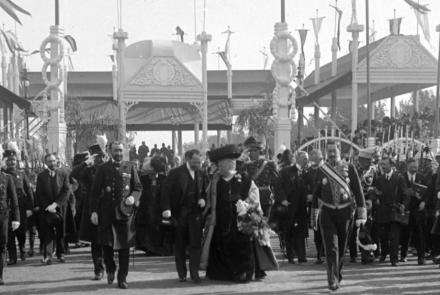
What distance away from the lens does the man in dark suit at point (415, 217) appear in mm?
13555

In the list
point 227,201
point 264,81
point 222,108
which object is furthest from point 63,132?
point 264,81

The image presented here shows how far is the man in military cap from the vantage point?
12.6 metres

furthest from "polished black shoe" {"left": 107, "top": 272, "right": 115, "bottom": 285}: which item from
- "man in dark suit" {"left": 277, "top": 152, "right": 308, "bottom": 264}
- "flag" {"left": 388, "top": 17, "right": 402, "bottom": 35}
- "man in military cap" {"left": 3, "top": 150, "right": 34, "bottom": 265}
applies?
"flag" {"left": 388, "top": 17, "right": 402, "bottom": 35}

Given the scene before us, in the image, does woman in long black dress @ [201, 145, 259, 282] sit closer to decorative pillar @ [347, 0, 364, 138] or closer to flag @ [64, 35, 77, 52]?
decorative pillar @ [347, 0, 364, 138]

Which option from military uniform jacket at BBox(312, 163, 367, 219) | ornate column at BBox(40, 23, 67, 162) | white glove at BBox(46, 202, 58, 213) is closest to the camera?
military uniform jacket at BBox(312, 163, 367, 219)

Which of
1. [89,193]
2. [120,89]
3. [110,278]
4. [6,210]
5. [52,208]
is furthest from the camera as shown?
[120,89]

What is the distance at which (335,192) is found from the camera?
10.5m

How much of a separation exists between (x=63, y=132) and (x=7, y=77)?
83.8 feet

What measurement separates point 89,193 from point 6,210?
133 cm

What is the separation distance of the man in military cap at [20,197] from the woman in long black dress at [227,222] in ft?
9.68

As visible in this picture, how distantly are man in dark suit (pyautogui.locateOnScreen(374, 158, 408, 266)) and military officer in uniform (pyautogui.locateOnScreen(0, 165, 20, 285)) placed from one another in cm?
576

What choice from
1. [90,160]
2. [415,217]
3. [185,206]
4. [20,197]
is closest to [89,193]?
[185,206]

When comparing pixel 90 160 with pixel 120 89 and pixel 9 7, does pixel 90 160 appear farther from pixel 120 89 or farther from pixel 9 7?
pixel 120 89

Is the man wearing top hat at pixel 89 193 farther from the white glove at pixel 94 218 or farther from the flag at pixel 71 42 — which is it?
the flag at pixel 71 42
